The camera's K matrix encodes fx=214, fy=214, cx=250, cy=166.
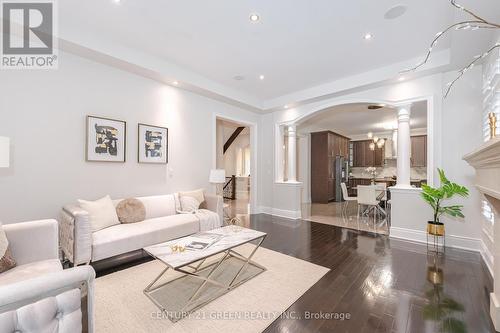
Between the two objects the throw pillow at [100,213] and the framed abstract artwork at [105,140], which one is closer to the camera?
the throw pillow at [100,213]

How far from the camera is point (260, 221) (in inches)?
204

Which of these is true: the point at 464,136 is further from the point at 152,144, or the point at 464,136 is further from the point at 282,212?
the point at 152,144

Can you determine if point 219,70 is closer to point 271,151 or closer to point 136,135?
point 136,135

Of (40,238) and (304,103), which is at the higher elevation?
(304,103)

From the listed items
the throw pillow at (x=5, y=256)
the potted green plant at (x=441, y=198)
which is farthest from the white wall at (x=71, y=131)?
the potted green plant at (x=441, y=198)

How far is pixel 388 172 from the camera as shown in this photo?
8.84 meters

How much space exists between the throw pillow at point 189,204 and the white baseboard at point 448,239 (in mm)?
3694

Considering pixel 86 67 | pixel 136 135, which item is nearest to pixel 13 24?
pixel 86 67

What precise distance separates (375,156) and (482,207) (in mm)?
6142

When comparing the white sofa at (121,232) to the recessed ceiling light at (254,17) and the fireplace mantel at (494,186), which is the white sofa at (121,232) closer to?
the recessed ceiling light at (254,17)

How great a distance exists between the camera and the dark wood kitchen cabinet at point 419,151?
7.64 meters

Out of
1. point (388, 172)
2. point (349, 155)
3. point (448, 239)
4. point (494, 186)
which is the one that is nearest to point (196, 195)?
point (494, 186)

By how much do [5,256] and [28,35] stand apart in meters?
2.82

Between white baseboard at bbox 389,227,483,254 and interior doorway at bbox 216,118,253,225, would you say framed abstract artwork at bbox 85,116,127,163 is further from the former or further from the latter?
interior doorway at bbox 216,118,253,225
